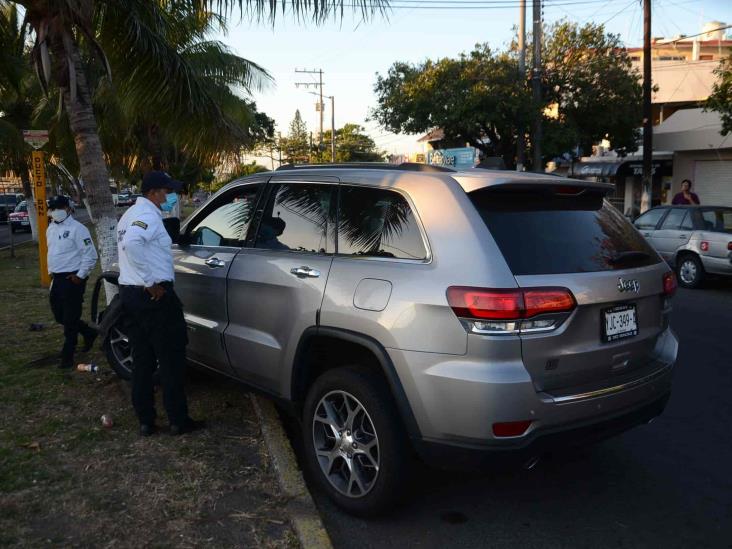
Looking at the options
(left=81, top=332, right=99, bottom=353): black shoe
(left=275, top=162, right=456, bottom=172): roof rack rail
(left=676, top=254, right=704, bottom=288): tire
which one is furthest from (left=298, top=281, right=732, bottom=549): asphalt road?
(left=676, top=254, right=704, bottom=288): tire

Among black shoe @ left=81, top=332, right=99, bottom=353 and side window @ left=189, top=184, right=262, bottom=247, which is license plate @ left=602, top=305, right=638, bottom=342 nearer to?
side window @ left=189, top=184, right=262, bottom=247

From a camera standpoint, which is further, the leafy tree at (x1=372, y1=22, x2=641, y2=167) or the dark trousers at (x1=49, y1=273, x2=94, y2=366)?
the leafy tree at (x1=372, y1=22, x2=641, y2=167)

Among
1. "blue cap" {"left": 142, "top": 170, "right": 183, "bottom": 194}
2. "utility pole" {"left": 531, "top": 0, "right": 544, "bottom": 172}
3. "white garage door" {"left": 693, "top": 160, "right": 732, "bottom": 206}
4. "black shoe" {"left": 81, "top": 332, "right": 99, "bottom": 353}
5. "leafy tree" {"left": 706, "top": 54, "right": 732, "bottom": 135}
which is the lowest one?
"black shoe" {"left": 81, "top": 332, "right": 99, "bottom": 353}

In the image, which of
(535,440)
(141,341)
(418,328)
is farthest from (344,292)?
(141,341)

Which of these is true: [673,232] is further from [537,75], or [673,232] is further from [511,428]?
[537,75]

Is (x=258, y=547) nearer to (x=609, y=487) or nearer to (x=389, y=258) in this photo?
(x=389, y=258)

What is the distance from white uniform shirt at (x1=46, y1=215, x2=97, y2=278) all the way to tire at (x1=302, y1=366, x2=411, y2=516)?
3666mm

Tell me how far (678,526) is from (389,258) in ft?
6.84

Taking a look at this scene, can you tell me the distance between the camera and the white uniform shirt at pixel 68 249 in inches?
251

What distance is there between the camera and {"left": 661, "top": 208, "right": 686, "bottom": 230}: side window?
1238 cm

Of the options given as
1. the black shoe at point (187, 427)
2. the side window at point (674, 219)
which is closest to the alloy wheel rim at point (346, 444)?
the black shoe at point (187, 427)

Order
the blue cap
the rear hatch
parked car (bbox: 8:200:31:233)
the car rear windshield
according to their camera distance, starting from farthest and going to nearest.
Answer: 1. parked car (bbox: 8:200:31:233)
2. the blue cap
3. the car rear windshield
4. the rear hatch

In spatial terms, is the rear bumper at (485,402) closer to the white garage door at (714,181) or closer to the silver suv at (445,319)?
the silver suv at (445,319)

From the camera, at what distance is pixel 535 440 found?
310 centimetres
